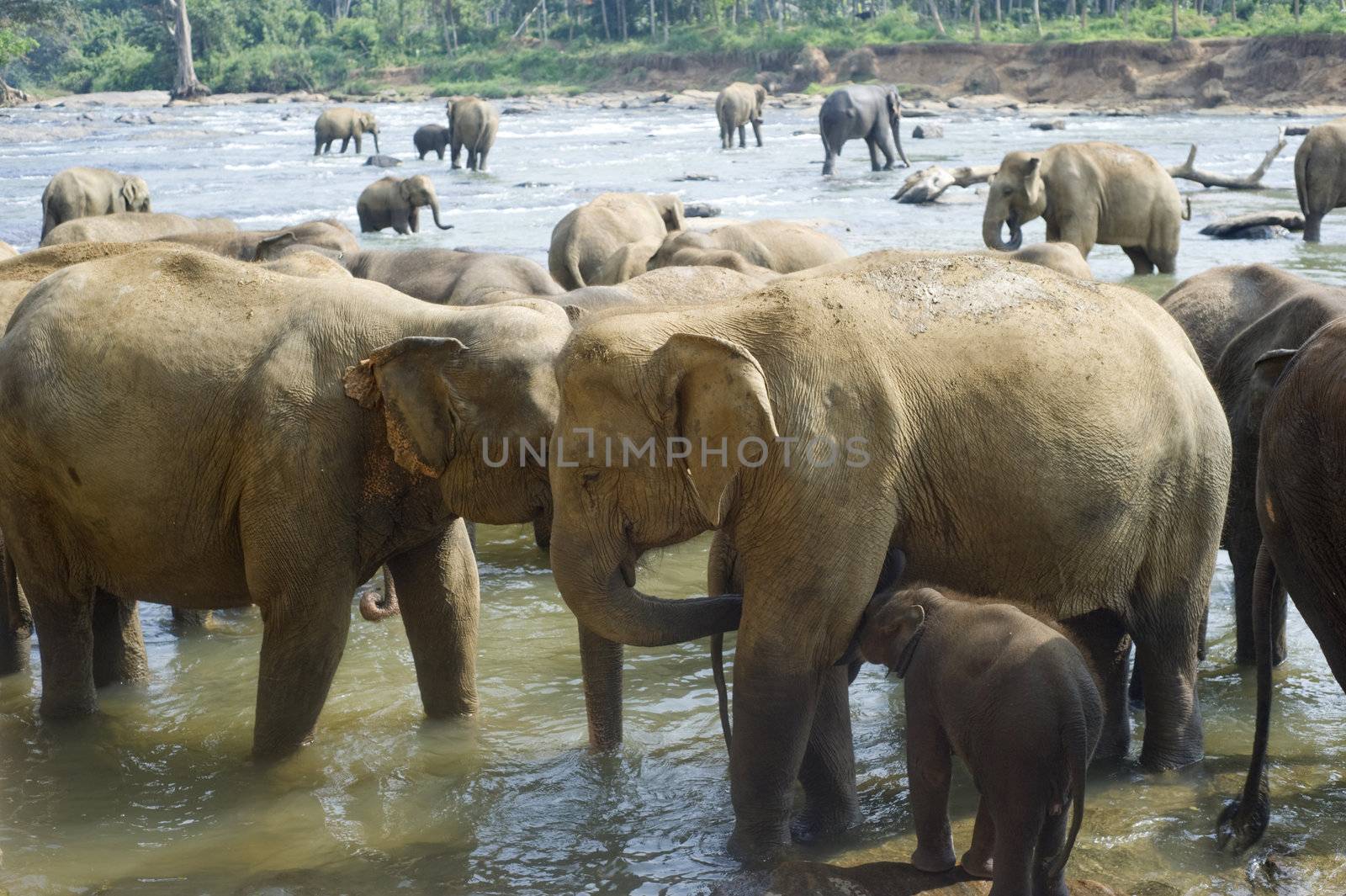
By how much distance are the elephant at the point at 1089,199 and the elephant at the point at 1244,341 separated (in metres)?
8.46

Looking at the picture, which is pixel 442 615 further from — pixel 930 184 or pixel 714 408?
pixel 930 184

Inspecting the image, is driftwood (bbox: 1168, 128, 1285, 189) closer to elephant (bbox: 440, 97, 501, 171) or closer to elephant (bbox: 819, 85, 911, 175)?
elephant (bbox: 819, 85, 911, 175)

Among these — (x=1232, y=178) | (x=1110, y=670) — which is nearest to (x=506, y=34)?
(x=1232, y=178)

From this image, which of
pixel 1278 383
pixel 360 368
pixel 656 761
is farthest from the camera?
pixel 656 761

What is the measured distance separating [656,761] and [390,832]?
903 mm

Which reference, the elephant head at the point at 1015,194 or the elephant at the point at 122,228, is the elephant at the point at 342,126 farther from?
the elephant head at the point at 1015,194

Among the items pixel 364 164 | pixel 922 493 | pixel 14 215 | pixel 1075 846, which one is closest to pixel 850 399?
pixel 922 493

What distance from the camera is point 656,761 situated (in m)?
4.97

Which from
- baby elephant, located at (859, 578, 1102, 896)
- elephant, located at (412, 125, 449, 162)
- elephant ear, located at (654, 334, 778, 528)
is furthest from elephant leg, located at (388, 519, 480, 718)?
elephant, located at (412, 125, 449, 162)

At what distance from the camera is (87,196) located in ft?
61.3

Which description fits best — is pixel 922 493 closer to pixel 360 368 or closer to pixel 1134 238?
pixel 360 368

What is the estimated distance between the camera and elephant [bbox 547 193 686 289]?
Result: 14141 millimetres

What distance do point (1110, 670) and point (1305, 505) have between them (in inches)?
46.2

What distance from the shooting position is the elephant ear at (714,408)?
3.71 meters
